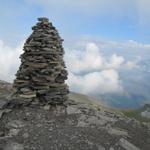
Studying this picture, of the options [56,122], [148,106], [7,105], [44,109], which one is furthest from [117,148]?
[148,106]

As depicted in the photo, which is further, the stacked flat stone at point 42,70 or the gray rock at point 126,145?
the stacked flat stone at point 42,70

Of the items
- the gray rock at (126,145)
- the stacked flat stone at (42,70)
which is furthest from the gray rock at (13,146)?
the gray rock at (126,145)

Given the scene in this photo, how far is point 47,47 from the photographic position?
38.3m

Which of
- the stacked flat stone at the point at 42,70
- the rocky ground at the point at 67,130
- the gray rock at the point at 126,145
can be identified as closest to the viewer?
the rocky ground at the point at 67,130

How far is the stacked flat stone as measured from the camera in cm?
3759

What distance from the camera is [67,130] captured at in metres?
32.0

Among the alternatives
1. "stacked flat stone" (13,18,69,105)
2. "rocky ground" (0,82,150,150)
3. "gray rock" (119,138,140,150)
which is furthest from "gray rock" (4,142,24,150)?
"gray rock" (119,138,140,150)

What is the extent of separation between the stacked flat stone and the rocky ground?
132 centimetres

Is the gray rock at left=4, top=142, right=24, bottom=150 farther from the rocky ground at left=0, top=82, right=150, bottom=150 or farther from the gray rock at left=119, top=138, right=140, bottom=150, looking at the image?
the gray rock at left=119, top=138, right=140, bottom=150

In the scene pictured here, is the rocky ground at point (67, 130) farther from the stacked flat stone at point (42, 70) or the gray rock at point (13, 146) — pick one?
the stacked flat stone at point (42, 70)

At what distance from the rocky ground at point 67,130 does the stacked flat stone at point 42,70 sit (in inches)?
51.9

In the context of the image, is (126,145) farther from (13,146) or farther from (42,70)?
(42,70)

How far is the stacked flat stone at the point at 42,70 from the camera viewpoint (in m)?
37.6

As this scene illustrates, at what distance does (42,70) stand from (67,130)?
823 cm
